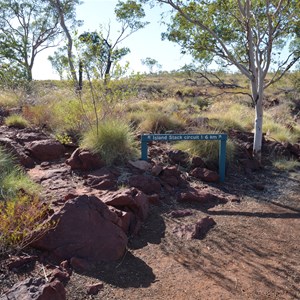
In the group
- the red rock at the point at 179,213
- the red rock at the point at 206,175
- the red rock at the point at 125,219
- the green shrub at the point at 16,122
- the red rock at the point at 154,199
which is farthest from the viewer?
the green shrub at the point at 16,122

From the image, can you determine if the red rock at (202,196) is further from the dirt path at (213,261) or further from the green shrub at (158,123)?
the green shrub at (158,123)

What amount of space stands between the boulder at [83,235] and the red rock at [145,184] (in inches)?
65.6

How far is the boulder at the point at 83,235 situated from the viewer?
3927mm

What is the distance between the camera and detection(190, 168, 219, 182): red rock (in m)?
7.00

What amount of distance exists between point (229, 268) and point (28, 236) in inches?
78.9

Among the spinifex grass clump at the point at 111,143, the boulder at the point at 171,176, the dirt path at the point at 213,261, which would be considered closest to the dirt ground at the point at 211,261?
the dirt path at the point at 213,261

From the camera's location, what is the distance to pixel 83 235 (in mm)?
4043

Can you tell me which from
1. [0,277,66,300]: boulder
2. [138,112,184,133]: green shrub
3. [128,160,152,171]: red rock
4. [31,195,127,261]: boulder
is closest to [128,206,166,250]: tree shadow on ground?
[31,195,127,261]: boulder

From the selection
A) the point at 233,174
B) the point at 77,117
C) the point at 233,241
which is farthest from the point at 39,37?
the point at 233,241

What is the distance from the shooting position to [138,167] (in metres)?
6.72

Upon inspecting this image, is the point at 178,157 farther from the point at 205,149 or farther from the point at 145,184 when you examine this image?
the point at 145,184

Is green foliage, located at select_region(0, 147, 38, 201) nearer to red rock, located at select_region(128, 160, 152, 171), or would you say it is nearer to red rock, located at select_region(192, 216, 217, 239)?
red rock, located at select_region(128, 160, 152, 171)

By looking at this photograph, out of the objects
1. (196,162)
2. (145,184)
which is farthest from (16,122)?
(145,184)

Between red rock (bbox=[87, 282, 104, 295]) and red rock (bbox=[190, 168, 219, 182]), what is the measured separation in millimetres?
3790
